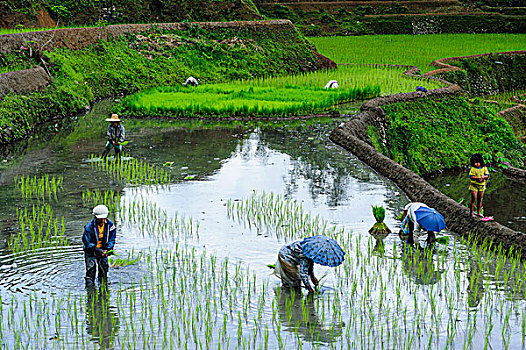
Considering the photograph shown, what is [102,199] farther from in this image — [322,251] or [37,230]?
[322,251]

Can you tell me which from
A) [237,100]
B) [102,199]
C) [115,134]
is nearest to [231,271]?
[102,199]

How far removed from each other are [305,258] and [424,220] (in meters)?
1.71

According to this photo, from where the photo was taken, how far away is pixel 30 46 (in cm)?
1659

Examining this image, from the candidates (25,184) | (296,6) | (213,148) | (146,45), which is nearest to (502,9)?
(296,6)

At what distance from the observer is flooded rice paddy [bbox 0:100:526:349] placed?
5.18 m

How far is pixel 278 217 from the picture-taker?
26.7 ft

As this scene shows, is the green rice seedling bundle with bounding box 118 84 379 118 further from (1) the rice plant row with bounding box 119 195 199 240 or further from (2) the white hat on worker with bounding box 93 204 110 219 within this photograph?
(2) the white hat on worker with bounding box 93 204 110 219

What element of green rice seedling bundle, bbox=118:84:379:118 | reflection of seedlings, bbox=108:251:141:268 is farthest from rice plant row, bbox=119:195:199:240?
green rice seedling bundle, bbox=118:84:379:118

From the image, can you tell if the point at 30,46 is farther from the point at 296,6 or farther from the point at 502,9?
the point at 502,9

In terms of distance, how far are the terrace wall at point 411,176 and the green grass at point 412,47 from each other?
34.8 feet

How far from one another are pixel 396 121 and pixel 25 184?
715 cm

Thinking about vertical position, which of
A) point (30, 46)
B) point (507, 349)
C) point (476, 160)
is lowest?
point (507, 349)

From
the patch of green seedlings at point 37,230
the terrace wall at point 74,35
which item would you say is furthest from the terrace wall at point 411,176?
the terrace wall at point 74,35

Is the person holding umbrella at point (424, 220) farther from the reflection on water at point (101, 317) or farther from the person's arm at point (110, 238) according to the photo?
the reflection on water at point (101, 317)
